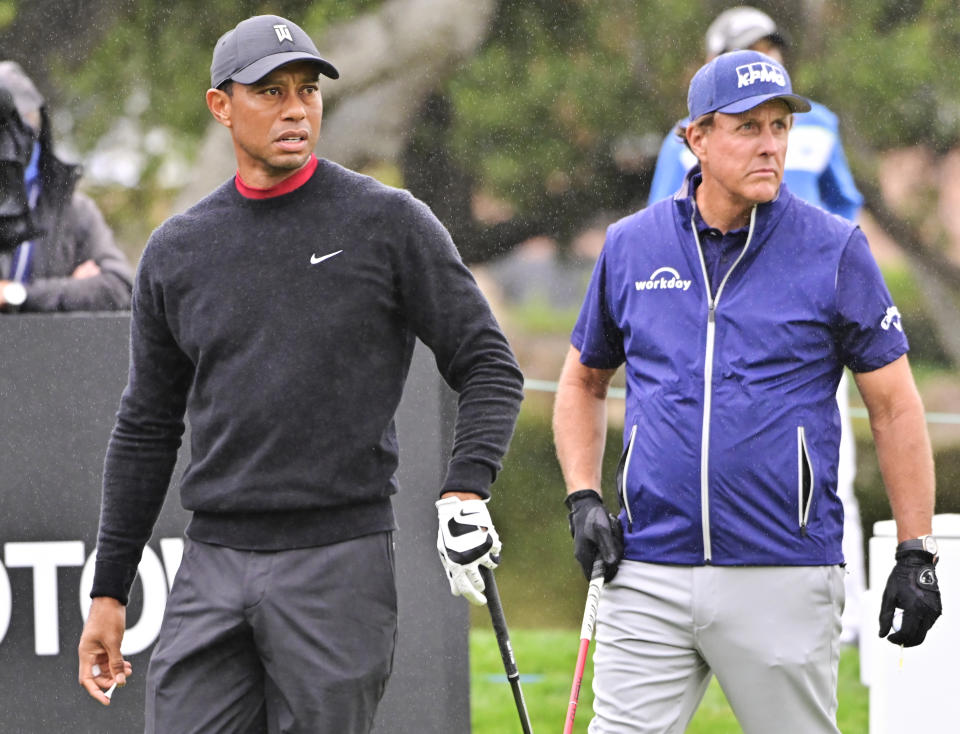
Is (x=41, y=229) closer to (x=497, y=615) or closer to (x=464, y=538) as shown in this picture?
(x=497, y=615)

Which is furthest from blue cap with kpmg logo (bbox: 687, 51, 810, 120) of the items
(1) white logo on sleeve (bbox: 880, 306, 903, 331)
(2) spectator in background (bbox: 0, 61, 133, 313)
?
(2) spectator in background (bbox: 0, 61, 133, 313)

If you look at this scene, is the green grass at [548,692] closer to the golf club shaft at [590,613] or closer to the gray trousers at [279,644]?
the golf club shaft at [590,613]

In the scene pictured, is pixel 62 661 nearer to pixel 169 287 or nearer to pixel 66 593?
pixel 66 593

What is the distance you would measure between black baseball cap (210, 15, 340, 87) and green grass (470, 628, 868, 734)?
9.48 feet

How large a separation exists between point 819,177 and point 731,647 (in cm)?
322

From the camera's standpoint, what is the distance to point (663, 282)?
358 cm

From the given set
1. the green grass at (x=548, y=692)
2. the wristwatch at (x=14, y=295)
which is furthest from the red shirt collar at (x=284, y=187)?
the wristwatch at (x=14, y=295)

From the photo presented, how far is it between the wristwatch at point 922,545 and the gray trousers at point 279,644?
1.08 m

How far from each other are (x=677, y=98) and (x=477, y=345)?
4638mm

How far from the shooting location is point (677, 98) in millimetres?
7699

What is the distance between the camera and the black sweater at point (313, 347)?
10.5 ft

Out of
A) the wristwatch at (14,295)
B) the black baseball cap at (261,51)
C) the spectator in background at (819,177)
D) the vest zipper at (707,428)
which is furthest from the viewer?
the wristwatch at (14,295)

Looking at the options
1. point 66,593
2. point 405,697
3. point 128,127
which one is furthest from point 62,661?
point 128,127

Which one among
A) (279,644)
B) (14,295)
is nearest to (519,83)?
(14,295)
